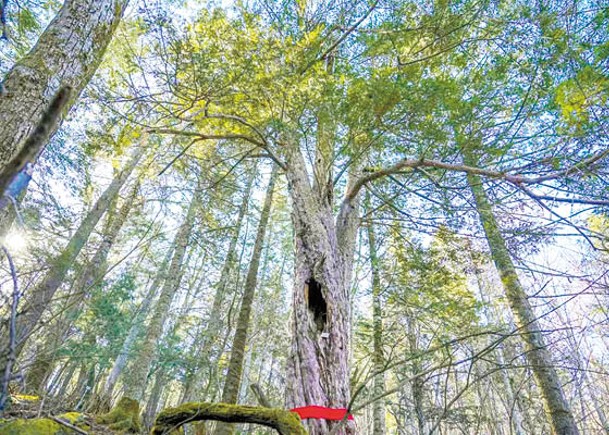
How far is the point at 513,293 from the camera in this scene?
229 inches

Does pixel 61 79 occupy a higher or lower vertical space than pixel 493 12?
lower

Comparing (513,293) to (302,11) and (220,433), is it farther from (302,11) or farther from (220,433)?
(302,11)

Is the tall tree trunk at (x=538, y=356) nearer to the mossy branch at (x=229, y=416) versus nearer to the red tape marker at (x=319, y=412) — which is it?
the red tape marker at (x=319, y=412)

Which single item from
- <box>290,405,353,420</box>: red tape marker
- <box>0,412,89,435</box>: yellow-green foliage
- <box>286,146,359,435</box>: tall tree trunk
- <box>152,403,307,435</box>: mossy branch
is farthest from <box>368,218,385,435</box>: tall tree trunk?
<box>0,412,89,435</box>: yellow-green foliage

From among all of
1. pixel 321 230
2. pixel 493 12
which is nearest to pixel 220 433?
pixel 321 230

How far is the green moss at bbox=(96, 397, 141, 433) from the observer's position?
2929 mm

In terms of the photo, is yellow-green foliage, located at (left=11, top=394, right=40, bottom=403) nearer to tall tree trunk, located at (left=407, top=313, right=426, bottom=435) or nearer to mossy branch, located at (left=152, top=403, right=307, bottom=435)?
mossy branch, located at (left=152, top=403, right=307, bottom=435)

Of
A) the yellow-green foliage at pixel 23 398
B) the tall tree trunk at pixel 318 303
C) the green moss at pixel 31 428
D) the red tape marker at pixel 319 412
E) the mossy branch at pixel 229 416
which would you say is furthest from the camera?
the yellow-green foliage at pixel 23 398

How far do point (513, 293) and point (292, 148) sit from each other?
4.86m

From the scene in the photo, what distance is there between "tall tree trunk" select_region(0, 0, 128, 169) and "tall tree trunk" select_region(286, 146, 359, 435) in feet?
7.01

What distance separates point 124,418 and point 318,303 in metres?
2.17

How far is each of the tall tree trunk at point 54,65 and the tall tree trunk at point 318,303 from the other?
7.01 feet

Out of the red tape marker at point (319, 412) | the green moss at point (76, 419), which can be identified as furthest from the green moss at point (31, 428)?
the red tape marker at point (319, 412)

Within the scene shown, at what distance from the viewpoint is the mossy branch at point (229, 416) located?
1.39 metres
